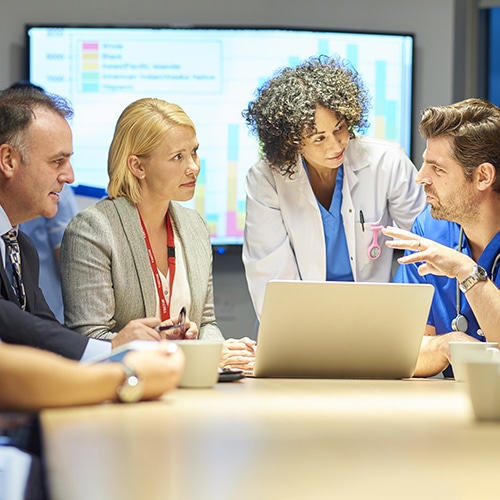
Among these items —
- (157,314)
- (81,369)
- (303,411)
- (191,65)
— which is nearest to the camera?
(81,369)

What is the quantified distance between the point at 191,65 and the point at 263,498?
392 centimetres

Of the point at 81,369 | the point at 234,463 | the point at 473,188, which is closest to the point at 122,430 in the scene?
the point at 81,369

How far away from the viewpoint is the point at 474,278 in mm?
2467

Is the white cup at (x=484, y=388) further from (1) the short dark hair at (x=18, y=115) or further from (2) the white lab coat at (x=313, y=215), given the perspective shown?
(2) the white lab coat at (x=313, y=215)

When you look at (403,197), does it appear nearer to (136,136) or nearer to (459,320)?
(459,320)

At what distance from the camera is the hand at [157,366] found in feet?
4.57

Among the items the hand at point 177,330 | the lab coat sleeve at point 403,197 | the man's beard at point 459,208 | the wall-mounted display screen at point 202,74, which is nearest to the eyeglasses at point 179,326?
the hand at point 177,330

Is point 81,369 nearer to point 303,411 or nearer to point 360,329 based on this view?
point 303,411

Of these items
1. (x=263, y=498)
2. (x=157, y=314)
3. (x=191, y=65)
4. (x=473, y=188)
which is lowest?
(x=157, y=314)

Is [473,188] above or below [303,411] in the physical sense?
above

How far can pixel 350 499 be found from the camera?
771mm

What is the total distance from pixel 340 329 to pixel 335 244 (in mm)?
1334

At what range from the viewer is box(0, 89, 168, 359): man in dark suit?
236 cm

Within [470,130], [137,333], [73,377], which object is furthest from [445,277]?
[73,377]
